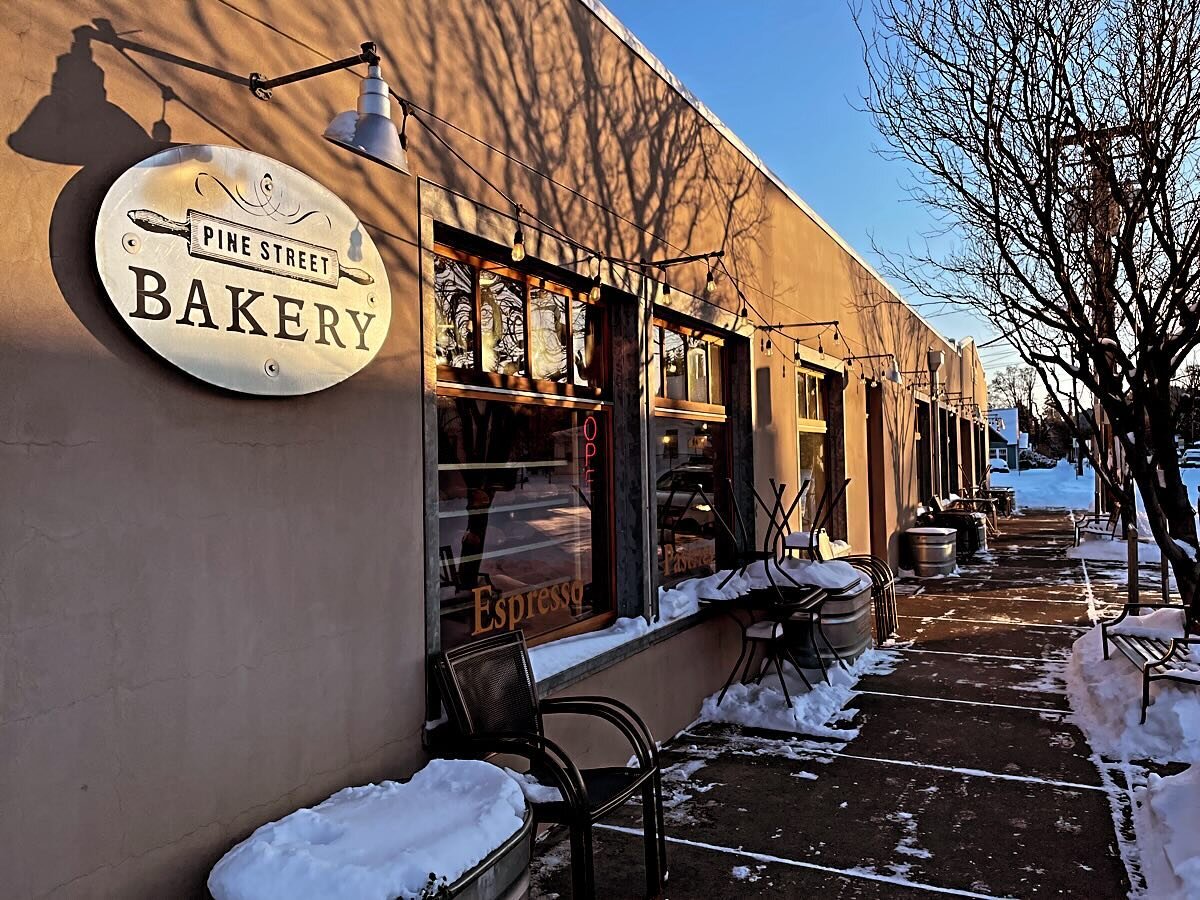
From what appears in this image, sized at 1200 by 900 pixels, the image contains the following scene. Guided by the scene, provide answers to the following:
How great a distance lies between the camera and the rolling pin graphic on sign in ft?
7.52

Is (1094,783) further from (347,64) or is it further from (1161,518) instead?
(347,64)

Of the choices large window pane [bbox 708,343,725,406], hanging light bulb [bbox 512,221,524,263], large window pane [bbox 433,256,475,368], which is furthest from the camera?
large window pane [bbox 708,343,725,406]

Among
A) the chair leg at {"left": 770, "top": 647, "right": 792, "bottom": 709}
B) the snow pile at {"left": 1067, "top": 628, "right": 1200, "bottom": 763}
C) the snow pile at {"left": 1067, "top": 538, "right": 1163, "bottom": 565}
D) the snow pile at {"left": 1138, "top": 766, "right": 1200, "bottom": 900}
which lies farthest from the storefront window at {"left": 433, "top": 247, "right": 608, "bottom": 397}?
the snow pile at {"left": 1067, "top": 538, "right": 1163, "bottom": 565}

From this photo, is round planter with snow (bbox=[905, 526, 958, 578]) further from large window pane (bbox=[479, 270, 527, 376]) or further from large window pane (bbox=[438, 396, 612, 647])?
large window pane (bbox=[479, 270, 527, 376])

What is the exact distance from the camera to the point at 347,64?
8.62 ft

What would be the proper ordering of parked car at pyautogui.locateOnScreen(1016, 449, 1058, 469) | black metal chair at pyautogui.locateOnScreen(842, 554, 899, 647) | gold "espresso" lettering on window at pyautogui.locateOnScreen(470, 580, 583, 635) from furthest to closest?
parked car at pyautogui.locateOnScreen(1016, 449, 1058, 469)
black metal chair at pyautogui.locateOnScreen(842, 554, 899, 647)
gold "espresso" lettering on window at pyautogui.locateOnScreen(470, 580, 583, 635)

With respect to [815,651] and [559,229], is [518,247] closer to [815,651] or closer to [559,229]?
[559,229]

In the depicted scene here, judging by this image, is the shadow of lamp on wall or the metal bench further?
the metal bench

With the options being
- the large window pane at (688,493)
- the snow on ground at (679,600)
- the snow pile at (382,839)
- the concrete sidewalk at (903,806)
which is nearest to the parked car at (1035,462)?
the concrete sidewalk at (903,806)

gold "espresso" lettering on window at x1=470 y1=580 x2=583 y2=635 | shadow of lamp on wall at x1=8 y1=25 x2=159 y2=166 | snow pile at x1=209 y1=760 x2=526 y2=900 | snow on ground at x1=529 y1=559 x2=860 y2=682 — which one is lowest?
snow pile at x1=209 y1=760 x2=526 y2=900

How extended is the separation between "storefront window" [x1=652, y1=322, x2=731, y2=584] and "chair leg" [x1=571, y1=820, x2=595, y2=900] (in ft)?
8.52

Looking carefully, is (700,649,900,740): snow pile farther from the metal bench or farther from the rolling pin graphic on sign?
the rolling pin graphic on sign

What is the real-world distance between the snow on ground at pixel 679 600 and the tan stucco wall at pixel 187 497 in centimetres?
100

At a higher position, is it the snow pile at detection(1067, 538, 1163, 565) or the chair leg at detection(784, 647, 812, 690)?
the snow pile at detection(1067, 538, 1163, 565)
